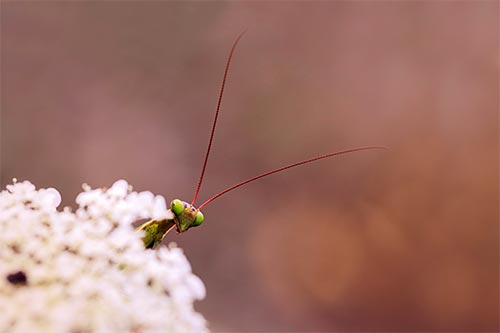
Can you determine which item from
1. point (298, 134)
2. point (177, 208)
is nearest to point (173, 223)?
point (177, 208)

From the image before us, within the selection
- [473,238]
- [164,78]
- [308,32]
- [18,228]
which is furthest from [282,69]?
[18,228]

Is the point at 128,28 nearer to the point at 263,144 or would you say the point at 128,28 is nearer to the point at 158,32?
the point at 158,32

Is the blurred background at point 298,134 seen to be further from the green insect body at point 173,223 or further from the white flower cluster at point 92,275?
the white flower cluster at point 92,275

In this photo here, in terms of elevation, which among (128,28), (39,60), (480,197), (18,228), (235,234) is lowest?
(18,228)

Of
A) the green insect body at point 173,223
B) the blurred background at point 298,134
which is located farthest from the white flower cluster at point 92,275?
the blurred background at point 298,134

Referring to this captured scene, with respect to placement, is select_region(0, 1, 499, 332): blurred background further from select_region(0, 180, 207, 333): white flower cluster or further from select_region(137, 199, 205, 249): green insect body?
select_region(0, 180, 207, 333): white flower cluster

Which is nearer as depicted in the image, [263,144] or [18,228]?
[18,228]

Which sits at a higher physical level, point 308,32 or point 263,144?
point 308,32
